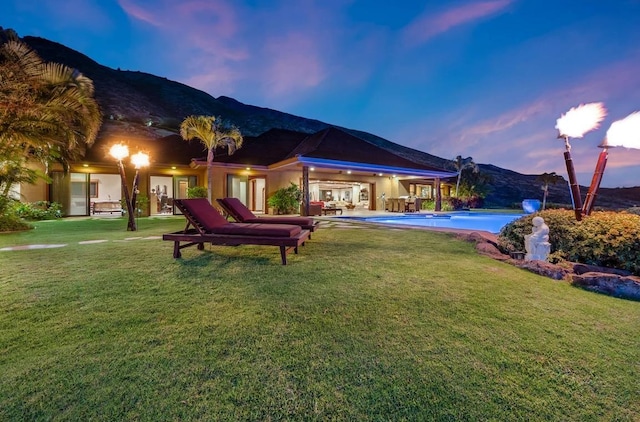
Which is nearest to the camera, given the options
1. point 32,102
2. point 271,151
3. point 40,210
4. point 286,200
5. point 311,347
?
point 311,347

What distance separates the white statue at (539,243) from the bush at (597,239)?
29 cm

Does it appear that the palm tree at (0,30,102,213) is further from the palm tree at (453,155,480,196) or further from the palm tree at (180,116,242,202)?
the palm tree at (453,155,480,196)

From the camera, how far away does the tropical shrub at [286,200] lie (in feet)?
52.3

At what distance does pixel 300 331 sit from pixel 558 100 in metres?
21.2

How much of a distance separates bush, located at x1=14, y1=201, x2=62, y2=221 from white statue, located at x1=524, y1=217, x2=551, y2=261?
16.9 m

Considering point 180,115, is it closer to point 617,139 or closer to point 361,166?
point 361,166

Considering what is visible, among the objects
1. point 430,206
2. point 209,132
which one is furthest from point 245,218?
point 430,206

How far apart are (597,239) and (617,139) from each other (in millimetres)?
1698

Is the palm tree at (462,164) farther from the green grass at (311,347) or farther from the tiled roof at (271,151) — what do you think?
the green grass at (311,347)

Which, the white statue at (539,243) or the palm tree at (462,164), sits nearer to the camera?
the white statue at (539,243)

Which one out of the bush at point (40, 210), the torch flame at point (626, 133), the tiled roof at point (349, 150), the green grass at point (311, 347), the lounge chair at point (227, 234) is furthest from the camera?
the tiled roof at point (349, 150)

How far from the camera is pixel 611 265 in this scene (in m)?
4.55

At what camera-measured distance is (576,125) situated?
4.94 meters

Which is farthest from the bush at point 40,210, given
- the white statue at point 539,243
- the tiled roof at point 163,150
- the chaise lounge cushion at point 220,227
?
the white statue at point 539,243
